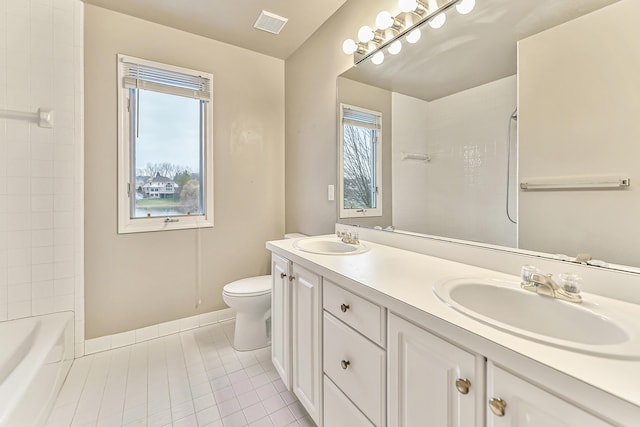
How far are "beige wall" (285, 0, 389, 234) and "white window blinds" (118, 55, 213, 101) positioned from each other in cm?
79

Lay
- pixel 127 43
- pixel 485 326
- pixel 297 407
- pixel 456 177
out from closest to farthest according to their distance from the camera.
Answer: pixel 485 326 < pixel 456 177 < pixel 297 407 < pixel 127 43

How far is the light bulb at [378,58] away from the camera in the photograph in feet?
5.51

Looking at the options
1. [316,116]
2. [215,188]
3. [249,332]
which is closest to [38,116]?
[215,188]

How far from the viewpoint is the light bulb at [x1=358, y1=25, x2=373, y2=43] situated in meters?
1.67

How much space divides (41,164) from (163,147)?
0.74m

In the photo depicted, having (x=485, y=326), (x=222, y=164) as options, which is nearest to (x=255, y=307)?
(x=222, y=164)

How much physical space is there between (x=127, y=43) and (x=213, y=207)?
1374mm

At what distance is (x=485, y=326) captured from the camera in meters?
0.62

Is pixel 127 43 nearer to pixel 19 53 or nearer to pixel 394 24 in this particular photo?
pixel 19 53

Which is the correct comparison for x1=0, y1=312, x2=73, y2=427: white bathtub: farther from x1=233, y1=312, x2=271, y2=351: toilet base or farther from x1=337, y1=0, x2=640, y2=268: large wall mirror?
x1=337, y1=0, x2=640, y2=268: large wall mirror

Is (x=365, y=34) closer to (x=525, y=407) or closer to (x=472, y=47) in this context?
(x=472, y=47)

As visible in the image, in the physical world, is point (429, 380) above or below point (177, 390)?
above

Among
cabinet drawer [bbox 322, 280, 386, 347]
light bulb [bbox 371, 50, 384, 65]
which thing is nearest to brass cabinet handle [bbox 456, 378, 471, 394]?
cabinet drawer [bbox 322, 280, 386, 347]

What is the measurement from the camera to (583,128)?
2.81 feet
